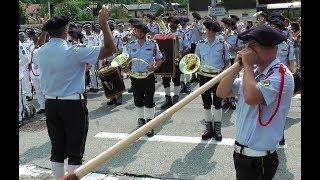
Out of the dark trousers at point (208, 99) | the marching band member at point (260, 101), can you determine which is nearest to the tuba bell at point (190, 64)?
the dark trousers at point (208, 99)

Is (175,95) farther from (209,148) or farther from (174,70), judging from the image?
(209,148)

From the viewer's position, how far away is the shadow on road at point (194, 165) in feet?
20.6

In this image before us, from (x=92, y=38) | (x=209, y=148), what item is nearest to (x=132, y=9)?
(x=92, y=38)

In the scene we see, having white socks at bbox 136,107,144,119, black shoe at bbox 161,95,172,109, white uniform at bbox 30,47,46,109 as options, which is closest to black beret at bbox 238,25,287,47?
white socks at bbox 136,107,144,119

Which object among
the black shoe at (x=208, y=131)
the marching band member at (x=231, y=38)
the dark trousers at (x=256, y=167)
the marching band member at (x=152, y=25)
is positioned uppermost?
the marching band member at (x=152, y=25)

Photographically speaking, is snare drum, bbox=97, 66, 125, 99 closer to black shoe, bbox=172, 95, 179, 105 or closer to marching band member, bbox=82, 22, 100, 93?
black shoe, bbox=172, 95, 179, 105

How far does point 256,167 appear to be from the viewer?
3.74 meters

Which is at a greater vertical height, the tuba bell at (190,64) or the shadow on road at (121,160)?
the tuba bell at (190,64)

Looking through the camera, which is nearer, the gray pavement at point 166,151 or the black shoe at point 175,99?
the gray pavement at point 166,151

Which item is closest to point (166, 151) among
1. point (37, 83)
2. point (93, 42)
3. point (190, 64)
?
point (190, 64)

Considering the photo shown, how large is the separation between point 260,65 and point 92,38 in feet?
39.8

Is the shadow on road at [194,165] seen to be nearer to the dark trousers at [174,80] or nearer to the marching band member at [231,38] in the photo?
the dark trousers at [174,80]

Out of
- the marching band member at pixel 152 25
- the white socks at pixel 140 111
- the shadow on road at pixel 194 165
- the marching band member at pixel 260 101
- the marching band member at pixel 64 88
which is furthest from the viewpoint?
the marching band member at pixel 152 25

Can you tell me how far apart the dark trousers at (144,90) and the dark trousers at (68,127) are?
9.89 ft
